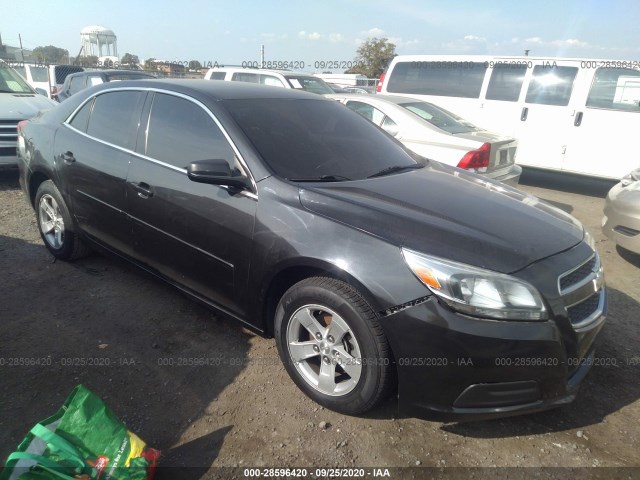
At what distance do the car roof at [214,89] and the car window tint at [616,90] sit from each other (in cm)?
585

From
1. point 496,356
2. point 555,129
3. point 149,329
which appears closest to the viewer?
point 496,356

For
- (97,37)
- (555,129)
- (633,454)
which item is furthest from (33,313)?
(97,37)

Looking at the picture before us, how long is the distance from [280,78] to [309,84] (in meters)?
0.72

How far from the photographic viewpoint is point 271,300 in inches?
104

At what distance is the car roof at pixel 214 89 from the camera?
10.2ft

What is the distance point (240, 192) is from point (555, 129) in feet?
22.5

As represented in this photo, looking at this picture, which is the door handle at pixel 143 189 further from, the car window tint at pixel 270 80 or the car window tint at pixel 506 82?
the car window tint at pixel 506 82

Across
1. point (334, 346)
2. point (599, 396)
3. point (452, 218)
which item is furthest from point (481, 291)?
point (599, 396)

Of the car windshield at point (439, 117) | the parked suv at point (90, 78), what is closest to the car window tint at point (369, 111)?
the car windshield at point (439, 117)

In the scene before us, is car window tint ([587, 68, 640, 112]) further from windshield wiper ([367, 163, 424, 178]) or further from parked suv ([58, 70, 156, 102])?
parked suv ([58, 70, 156, 102])

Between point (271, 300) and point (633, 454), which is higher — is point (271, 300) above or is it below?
above

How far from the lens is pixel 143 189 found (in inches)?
123

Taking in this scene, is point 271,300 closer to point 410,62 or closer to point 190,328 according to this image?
point 190,328

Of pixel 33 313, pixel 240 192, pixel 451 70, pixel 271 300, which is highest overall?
pixel 451 70
